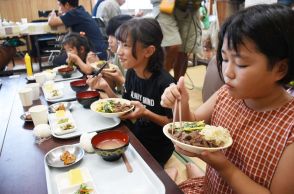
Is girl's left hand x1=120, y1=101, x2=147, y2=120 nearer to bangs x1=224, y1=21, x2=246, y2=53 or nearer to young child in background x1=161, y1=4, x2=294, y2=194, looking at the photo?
young child in background x1=161, y1=4, x2=294, y2=194

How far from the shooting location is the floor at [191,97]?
6.42 feet

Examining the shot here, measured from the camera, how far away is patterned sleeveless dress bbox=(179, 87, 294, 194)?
87 centimetres

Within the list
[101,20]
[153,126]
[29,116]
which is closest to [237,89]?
[153,126]

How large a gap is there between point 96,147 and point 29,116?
565 mm

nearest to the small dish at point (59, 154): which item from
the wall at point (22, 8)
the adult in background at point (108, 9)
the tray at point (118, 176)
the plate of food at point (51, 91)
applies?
the tray at point (118, 176)

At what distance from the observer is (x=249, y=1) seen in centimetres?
230

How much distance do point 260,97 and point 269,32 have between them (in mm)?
243

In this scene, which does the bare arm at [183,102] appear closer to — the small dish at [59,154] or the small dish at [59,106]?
the small dish at [59,154]

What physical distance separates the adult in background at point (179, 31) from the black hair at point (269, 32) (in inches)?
85.8

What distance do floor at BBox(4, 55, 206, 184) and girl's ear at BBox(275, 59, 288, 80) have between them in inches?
43.4

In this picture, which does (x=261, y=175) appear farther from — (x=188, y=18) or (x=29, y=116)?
(x=188, y=18)

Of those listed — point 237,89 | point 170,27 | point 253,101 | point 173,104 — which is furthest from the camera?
point 170,27

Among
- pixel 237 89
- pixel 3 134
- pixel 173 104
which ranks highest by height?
pixel 237 89

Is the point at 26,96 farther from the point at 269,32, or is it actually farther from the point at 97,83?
the point at 269,32
